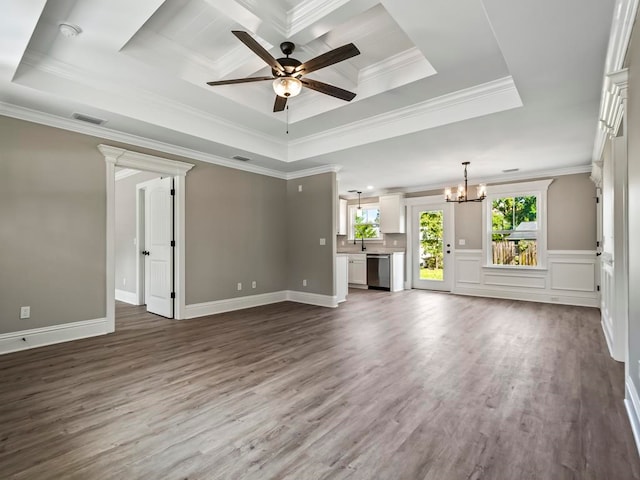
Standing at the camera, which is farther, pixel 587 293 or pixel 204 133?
pixel 587 293

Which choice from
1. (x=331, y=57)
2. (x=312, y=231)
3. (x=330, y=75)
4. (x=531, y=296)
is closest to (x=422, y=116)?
(x=330, y=75)

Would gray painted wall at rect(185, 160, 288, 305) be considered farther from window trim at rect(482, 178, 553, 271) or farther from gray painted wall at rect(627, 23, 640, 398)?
gray painted wall at rect(627, 23, 640, 398)

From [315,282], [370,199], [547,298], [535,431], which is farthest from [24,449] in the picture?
[370,199]

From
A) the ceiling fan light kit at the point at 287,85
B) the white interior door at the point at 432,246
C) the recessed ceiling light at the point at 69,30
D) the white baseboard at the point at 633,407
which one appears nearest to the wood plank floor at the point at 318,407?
the white baseboard at the point at 633,407

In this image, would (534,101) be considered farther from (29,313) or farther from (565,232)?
(29,313)

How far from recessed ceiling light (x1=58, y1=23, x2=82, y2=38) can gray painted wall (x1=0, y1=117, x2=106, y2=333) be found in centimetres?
143

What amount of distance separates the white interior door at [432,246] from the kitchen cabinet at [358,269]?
1.19 meters

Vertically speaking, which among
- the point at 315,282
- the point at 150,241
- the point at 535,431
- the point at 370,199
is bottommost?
the point at 535,431

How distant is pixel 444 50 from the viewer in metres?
2.82

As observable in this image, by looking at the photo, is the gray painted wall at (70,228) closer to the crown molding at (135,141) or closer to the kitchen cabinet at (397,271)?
the crown molding at (135,141)

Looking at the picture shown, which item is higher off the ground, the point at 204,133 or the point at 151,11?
the point at 151,11

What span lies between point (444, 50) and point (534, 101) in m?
1.21

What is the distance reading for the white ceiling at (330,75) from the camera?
2.38m

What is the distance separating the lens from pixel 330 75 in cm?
354
